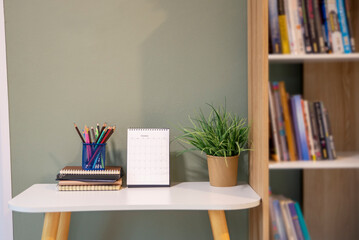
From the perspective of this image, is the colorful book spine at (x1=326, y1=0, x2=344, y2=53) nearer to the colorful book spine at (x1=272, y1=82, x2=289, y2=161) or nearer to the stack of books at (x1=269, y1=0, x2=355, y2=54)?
the stack of books at (x1=269, y1=0, x2=355, y2=54)

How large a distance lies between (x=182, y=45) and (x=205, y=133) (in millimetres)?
450

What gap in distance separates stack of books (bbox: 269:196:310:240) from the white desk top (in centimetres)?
8

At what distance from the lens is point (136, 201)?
1.38 m

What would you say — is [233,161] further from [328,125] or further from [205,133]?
[328,125]

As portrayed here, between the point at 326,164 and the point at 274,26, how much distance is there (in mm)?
541

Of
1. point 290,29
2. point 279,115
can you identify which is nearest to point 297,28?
point 290,29

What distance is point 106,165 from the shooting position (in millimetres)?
1761

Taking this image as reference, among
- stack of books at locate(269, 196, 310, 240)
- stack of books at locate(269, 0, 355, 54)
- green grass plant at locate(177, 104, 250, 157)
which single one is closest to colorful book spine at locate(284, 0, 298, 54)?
stack of books at locate(269, 0, 355, 54)

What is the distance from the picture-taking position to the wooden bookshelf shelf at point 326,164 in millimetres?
1324

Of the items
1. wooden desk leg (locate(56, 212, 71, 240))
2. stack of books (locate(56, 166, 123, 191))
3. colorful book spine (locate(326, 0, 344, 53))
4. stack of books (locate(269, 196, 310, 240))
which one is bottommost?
wooden desk leg (locate(56, 212, 71, 240))

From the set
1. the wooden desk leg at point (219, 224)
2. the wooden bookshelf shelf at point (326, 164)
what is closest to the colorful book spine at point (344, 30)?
the wooden bookshelf shelf at point (326, 164)

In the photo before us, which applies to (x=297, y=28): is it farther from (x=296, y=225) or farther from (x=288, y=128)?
(x=296, y=225)

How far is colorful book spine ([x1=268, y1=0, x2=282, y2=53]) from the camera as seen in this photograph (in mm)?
1354

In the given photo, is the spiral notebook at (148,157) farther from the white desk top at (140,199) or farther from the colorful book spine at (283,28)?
the colorful book spine at (283,28)
